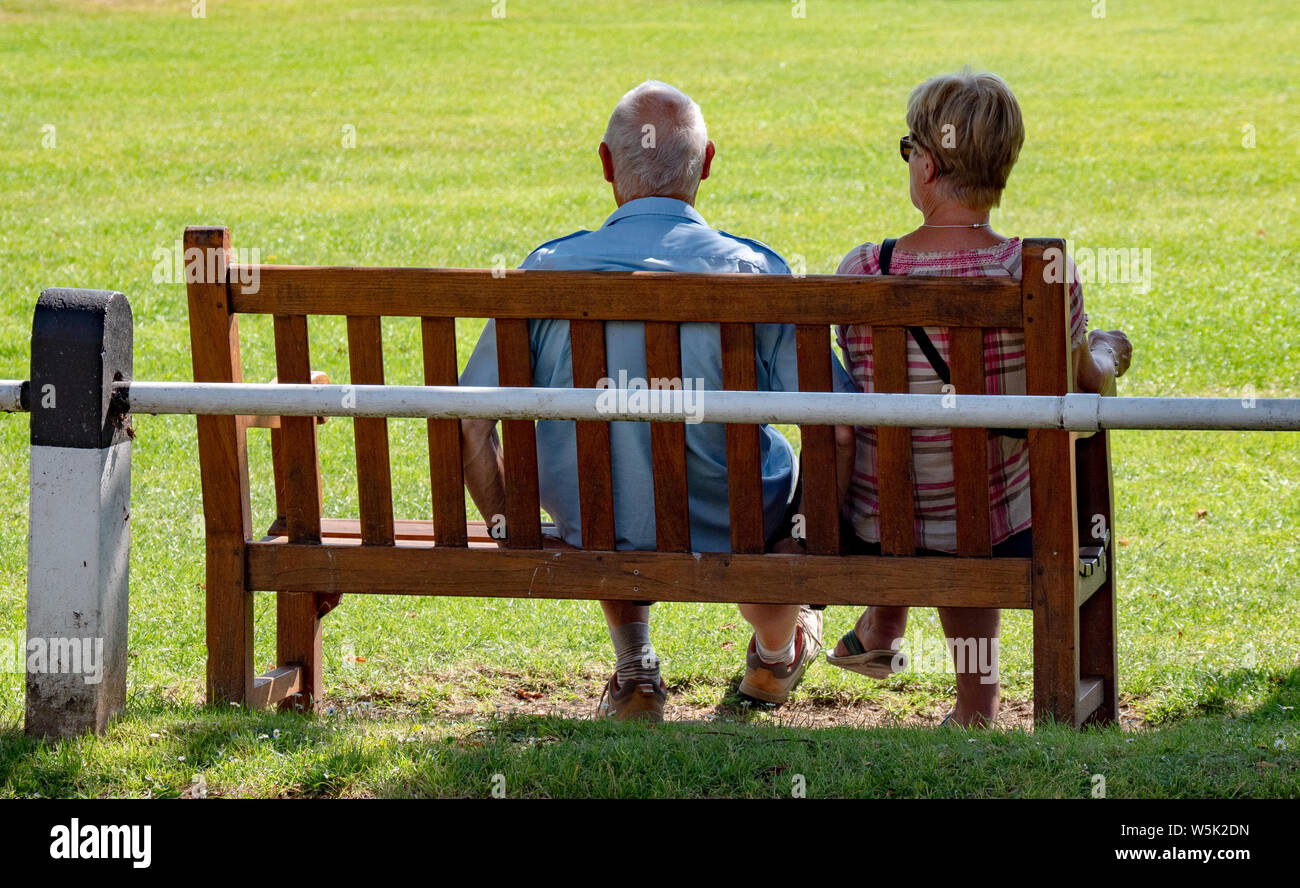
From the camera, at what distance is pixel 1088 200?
1455 cm

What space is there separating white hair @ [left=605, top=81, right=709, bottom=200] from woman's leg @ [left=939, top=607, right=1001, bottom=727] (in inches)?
50.4

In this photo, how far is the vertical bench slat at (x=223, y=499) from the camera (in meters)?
3.67

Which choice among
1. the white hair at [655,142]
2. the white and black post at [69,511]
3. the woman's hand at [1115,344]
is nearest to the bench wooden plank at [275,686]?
the white and black post at [69,511]

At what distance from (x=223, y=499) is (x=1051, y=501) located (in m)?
1.92

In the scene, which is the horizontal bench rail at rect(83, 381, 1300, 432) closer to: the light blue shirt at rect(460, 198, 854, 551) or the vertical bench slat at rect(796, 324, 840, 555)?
the vertical bench slat at rect(796, 324, 840, 555)

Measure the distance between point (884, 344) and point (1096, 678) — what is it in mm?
1156

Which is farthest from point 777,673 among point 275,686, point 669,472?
point 275,686

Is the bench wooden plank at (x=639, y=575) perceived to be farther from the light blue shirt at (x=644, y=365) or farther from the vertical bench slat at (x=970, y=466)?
the light blue shirt at (x=644, y=365)

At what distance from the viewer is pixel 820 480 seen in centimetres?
365

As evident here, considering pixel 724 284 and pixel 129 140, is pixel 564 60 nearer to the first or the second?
pixel 129 140

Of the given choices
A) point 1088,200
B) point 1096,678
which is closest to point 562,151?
point 1088,200

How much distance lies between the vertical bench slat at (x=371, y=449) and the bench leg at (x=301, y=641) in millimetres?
402

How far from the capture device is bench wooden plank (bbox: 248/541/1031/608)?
11.7 feet

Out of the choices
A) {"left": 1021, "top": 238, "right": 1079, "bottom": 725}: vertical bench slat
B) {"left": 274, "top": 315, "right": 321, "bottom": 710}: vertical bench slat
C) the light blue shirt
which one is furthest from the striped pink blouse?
{"left": 274, "top": 315, "right": 321, "bottom": 710}: vertical bench slat
